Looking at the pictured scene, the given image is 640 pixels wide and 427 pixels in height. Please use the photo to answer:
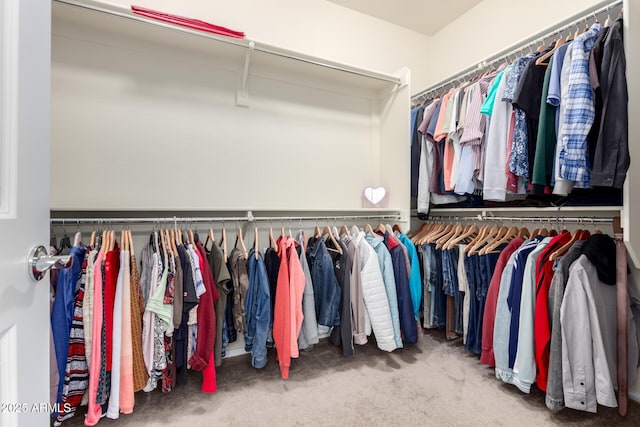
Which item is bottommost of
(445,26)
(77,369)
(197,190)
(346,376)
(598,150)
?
(346,376)

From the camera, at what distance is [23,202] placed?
1.97 ft

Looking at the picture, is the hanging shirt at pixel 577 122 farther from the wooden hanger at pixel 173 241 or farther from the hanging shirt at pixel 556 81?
the wooden hanger at pixel 173 241

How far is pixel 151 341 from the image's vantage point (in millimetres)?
1539

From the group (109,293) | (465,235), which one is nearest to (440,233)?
(465,235)

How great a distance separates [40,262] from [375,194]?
87.7 inches

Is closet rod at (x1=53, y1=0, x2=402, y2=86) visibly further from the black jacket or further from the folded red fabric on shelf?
the black jacket

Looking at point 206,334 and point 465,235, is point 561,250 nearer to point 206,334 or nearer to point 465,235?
point 465,235

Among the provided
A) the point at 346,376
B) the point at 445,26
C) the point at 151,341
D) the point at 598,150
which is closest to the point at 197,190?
the point at 151,341

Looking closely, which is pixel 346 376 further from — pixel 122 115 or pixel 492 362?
pixel 122 115

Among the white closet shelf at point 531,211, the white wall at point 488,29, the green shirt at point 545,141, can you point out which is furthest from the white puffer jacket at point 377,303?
the white wall at point 488,29

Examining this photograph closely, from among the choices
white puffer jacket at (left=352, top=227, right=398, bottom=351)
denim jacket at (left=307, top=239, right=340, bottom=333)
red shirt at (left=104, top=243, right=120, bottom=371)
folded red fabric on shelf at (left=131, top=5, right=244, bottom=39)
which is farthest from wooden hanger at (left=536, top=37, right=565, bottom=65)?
red shirt at (left=104, top=243, right=120, bottom=371)

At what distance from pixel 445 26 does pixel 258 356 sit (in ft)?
10.5

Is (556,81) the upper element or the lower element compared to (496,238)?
upper

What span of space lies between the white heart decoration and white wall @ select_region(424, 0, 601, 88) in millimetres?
1176
